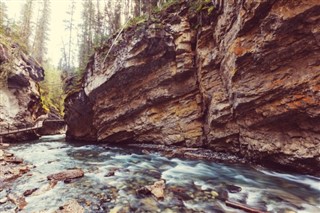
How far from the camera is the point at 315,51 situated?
7.81 meters

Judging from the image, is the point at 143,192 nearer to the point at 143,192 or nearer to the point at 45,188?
the point at 143,192

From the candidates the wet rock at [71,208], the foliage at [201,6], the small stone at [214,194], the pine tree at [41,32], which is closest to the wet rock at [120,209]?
the wet rock at [71,208]

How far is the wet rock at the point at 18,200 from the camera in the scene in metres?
6.02

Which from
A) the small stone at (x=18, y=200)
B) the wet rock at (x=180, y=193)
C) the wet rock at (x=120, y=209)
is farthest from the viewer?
the wet rock at (x=180, y=193)

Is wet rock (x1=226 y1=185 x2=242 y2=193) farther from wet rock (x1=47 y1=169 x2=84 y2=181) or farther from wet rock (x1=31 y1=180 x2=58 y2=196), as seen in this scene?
wet rock (x1=31 y1=180 x2=58 y2=196)

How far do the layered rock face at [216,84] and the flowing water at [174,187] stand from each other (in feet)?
4.61

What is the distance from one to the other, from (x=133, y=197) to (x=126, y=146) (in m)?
9.56

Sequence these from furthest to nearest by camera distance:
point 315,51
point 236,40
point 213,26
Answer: point 213,26 < point 236,40 < point 315,51

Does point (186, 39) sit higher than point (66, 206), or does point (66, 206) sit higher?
point (186, 39)

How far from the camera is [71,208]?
5.84m

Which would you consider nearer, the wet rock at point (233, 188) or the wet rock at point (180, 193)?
the wet rock at point (180, 193)

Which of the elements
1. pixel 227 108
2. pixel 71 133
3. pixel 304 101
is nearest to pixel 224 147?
pixel 227 108

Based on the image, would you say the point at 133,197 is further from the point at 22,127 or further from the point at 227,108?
the point at 22,127

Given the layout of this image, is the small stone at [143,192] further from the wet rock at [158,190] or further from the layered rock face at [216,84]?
the layered rock face at [216,84]
